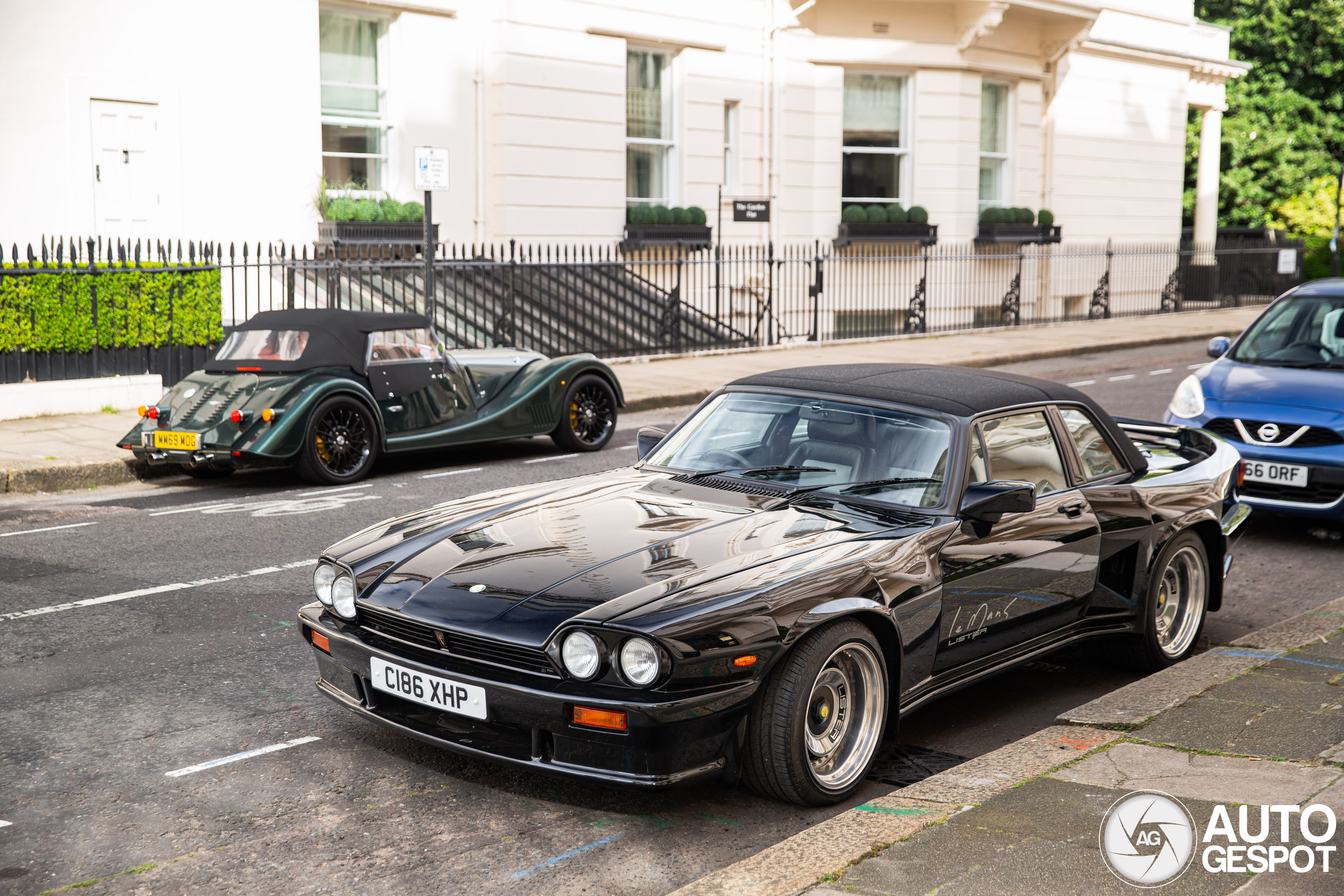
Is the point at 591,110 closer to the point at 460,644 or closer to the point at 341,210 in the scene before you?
the point at 341,210

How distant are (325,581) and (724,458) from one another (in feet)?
5.18

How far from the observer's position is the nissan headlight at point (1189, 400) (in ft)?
27.6

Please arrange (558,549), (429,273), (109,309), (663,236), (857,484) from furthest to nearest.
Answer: (663,236) → (429,273) → (109,309) → (857,484) → (558,549)

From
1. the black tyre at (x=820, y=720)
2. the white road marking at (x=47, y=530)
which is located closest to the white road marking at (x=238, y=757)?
the black tyre at (x=820, y=720)

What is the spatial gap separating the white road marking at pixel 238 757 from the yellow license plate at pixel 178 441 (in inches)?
209

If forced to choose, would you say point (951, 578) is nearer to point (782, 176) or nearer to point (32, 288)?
point (32, 288)

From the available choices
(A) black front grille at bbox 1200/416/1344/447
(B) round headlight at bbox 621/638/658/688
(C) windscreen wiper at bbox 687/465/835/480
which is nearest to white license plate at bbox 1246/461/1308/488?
(A) black front grille at bbox 1200/416/1344/447

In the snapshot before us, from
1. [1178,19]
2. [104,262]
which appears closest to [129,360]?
[104,262]

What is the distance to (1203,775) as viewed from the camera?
13.3 ft

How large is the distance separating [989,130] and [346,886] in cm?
2314

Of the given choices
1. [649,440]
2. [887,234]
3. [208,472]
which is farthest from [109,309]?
[887,234]

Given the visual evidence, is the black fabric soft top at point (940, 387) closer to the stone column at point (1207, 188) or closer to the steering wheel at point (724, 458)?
the steering wheel at point (724, 458)

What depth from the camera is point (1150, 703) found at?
4797mm

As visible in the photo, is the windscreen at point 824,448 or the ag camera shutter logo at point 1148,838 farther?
the windscreen at point 824,448
